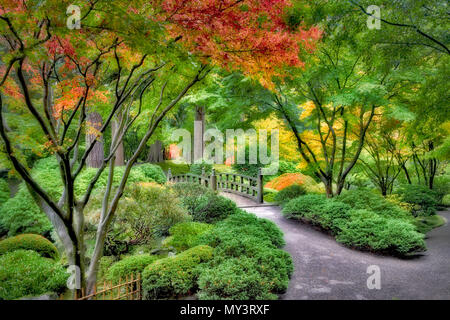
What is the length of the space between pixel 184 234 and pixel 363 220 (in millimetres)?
4584

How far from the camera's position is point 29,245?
6.51 meters

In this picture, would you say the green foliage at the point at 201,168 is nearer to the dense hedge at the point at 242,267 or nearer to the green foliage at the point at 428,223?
the dense hedge at the point at 242,267

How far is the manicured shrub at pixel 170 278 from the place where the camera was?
14.4 feet

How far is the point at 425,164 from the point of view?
1490cm

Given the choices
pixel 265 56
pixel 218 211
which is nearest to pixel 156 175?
pixel 218 211

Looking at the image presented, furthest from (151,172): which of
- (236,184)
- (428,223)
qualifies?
(428,223)

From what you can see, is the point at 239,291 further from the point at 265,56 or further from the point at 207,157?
the point at 207,157

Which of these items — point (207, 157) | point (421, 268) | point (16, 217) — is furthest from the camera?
point (207, 157)

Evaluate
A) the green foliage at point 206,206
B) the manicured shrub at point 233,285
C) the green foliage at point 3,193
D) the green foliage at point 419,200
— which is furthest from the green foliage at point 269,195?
the green foliage at point 3,193

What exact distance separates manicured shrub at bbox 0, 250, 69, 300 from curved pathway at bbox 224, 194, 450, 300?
12.5 ft

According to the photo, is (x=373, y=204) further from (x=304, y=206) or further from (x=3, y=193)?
(x=3, y=193)

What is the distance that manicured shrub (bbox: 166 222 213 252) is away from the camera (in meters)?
6.27

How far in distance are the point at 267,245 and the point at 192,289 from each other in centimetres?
196

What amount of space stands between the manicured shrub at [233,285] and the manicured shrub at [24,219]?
20.7 feet
